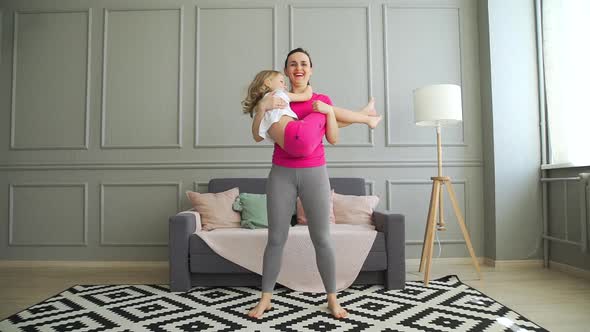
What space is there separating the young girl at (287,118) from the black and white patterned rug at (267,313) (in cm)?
88

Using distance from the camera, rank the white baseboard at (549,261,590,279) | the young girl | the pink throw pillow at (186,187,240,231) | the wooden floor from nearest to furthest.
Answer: the young girl < the wooden floor < the white baseboard at (549,261,590,279) < the pink throw pillow at (186,187,240,231)

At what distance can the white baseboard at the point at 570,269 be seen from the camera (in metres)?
2.91

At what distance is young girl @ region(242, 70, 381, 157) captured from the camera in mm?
1861

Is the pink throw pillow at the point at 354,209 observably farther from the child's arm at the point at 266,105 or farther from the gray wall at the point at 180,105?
the child's arm at the point at 266,105

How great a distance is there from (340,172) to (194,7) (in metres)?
2.05

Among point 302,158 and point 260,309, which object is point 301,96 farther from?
point 260,309

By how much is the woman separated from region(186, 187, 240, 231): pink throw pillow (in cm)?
105

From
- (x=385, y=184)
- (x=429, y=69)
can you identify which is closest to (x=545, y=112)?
(x=429, y=69)

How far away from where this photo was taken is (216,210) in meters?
3.06

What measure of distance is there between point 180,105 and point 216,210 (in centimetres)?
115

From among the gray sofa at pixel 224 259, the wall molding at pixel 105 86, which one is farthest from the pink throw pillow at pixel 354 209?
the wall molding at pixel 105 86

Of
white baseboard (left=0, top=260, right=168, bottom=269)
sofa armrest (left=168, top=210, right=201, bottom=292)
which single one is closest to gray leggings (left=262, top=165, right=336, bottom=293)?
sofa armrest (left=168, top=210, right=201, bottom=292)

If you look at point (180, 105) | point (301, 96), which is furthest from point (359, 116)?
point (180, 105)

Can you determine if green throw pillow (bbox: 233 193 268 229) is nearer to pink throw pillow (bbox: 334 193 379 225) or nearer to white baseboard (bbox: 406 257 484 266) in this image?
pink throw pillow (bbox: 334 193 379 225)
